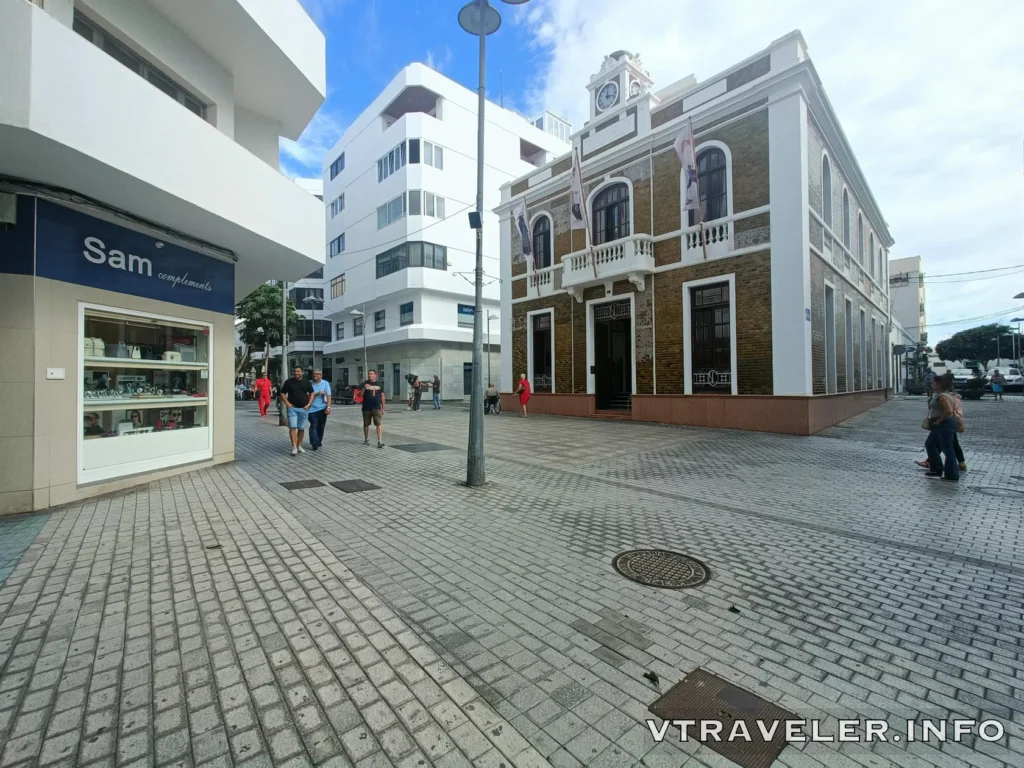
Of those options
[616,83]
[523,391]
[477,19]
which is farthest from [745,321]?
[616,83]

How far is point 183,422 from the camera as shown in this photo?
27.1 feet

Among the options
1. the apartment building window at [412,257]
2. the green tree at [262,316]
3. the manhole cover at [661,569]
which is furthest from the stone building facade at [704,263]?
the green tree at [262,316]

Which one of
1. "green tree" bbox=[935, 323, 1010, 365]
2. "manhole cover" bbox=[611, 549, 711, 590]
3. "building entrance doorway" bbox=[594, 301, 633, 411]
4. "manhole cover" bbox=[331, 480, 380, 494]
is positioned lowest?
"manhole cover" bbox=[611, 549, 711, 590]

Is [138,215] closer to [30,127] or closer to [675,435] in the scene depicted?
[30,127]

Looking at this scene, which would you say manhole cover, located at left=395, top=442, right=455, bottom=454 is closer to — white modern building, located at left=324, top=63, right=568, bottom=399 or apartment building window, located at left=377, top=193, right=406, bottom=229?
white modern building, located at left=324, top=63, right=568, bottom=399

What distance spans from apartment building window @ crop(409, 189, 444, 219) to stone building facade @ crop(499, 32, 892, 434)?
490 inches

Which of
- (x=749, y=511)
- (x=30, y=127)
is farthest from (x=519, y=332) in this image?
(x=30, y=127)

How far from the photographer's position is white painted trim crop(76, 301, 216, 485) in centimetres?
637

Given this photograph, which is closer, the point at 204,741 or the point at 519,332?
the point at 204,741

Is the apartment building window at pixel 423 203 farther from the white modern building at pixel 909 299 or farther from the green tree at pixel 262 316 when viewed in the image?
the white modern building at pixel 909 299

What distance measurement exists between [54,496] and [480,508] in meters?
5.46

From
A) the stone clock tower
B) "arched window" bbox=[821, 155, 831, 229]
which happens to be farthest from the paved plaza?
the stone clock tower

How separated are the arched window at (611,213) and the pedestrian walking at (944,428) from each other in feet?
38.4

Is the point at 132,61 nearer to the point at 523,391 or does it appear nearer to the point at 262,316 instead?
the point at 523,391
